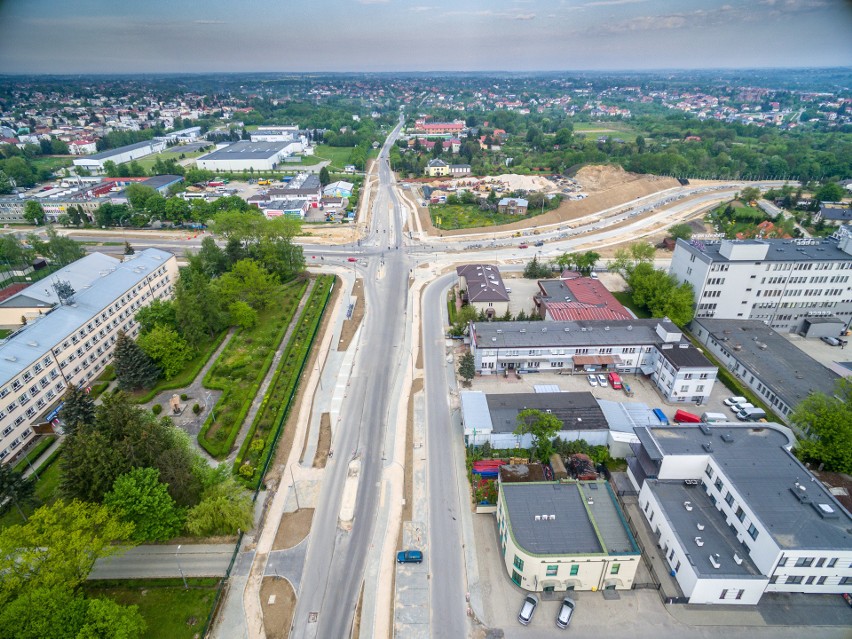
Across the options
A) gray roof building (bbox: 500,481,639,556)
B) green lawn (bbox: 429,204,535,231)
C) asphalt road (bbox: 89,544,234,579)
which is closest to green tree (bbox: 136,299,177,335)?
asphalt road (bbox: 89,544,234,579)

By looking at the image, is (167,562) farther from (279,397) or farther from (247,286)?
(247,286)

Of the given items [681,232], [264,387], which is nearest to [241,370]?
[264,387]

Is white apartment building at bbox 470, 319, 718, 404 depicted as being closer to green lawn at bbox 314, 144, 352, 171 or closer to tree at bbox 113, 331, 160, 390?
tree at bbox 113, 331, 160, 390

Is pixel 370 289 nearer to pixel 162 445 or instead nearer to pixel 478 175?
pixel 162 445

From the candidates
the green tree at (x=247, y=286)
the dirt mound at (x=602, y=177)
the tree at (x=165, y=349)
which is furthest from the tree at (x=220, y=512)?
the dirt mound at (x=602, y=177)

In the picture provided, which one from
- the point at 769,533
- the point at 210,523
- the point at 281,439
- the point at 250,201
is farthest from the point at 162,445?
the point at 250,201
